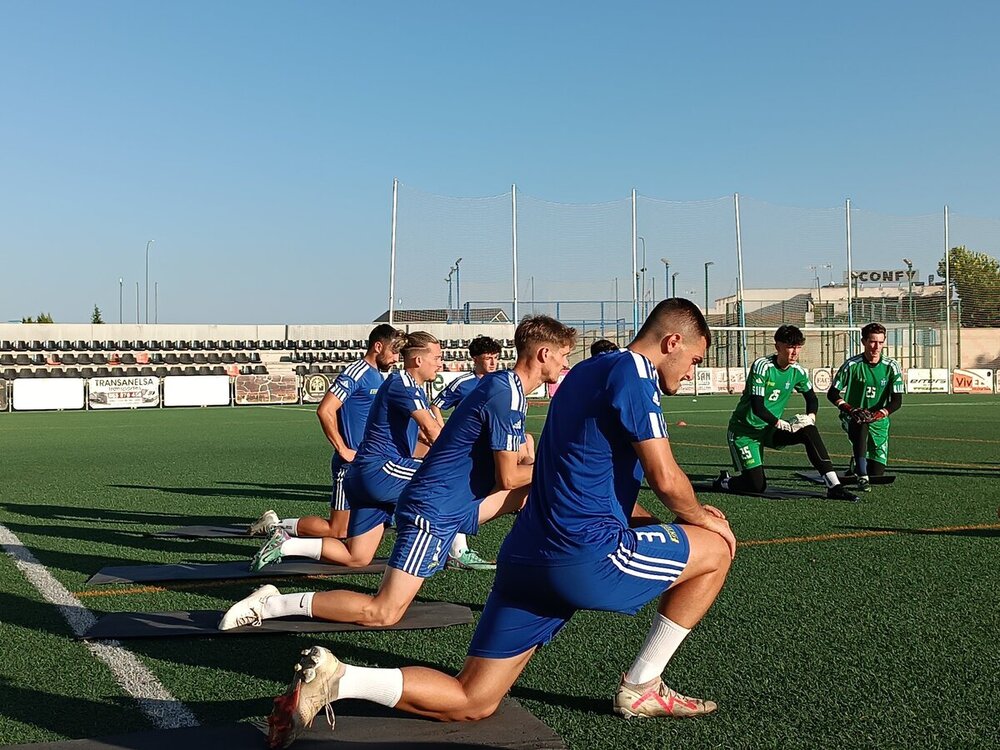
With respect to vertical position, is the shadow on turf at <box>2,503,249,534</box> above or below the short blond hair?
below

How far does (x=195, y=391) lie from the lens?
3725 centimetres

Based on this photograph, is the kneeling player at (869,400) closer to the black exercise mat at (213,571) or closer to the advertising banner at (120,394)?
the black exercise mat at (213,571)

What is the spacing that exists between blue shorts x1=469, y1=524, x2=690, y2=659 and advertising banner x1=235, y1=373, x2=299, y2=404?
116ft

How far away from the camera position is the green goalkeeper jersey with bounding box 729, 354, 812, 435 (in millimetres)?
11672

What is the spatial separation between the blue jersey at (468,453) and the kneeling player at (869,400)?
26.9ft

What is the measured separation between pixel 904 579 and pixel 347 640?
3638mm

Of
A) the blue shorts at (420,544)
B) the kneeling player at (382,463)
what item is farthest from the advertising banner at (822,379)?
the blue shorts at (420,544)

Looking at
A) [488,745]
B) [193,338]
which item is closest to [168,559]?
[488,745]

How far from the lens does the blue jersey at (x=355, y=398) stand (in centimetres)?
821

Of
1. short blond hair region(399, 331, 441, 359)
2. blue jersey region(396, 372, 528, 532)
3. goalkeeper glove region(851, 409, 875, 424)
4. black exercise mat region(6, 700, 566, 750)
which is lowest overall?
black exercise mat region(6, 700, 566, 750)

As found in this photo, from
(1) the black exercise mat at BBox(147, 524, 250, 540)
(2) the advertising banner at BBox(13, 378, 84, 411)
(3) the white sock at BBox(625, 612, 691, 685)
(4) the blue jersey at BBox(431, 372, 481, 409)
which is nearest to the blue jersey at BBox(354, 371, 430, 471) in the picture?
(4) the blue jersey at BBox(431, 372, 481, 409)

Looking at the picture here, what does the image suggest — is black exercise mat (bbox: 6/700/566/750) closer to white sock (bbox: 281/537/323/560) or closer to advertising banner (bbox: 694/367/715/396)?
white sock (bbox: 281/537/323/560)

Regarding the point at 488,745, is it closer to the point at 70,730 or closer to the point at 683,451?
the point at 70,730

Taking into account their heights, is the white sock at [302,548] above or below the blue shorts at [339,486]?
below
